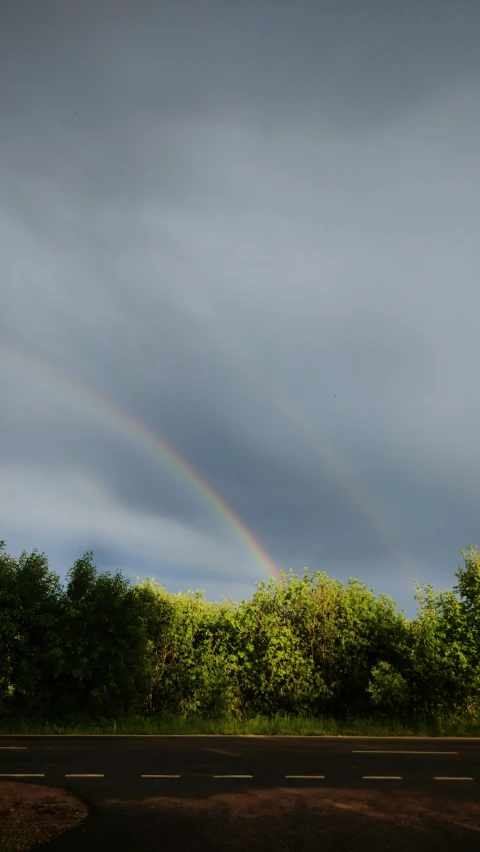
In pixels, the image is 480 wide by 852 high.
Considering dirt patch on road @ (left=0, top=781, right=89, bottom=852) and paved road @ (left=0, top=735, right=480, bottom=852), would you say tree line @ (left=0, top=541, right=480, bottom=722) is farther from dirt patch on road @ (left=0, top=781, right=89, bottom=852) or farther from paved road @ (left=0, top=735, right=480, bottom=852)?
dirt patch on road @ (left=0, top=781, right=89, bottom=852)

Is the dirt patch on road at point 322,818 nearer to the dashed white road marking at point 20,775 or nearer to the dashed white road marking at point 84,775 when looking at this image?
the dashed white road marking at point 84,775

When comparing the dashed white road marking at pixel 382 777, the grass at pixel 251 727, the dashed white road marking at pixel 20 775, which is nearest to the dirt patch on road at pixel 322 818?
the dashed white road marking at pixel 382 777

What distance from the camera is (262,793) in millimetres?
11172

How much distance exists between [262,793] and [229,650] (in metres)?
15.7

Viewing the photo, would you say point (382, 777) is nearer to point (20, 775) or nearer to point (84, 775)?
point (84, 775)

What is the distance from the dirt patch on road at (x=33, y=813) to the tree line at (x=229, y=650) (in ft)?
40.1

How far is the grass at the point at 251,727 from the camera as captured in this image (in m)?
21.9

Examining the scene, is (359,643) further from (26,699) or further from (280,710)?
(26,699)

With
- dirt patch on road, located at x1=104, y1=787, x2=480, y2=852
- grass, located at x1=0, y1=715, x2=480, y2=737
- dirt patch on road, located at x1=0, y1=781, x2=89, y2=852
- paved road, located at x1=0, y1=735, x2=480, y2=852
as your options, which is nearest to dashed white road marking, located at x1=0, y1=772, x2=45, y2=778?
paved road, located at x1=0, y1=735, x2=480, y2=852

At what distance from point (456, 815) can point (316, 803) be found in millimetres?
2186

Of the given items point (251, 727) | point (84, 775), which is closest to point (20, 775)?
point (84, 775)

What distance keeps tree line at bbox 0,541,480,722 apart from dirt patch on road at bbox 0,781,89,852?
40.1ft

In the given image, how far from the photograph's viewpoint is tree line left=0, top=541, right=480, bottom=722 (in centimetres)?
2356

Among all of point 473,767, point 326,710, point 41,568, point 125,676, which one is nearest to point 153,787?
point 473,767
